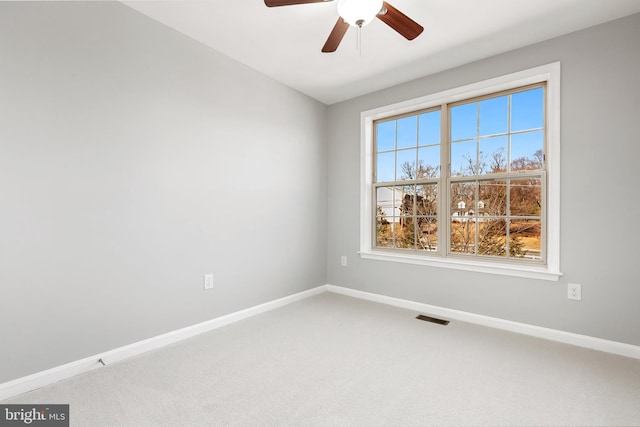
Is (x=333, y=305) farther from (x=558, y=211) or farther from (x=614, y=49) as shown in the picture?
(x=614, y=49)

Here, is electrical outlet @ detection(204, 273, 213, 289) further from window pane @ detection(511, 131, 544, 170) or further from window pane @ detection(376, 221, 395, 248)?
window pane @ detection(511, 131, 544, 170)

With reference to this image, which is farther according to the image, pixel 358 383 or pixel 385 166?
pixel 385 166

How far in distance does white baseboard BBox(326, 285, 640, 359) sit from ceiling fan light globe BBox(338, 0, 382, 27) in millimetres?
2651

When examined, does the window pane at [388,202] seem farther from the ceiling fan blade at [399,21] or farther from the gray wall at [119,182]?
the ceiling fan blade at [399,21]

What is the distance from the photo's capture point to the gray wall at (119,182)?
5.61ft

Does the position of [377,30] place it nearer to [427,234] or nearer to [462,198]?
[462,198]

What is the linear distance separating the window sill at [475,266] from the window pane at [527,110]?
1.26 meters

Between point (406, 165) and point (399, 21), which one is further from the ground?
point (399, 21)

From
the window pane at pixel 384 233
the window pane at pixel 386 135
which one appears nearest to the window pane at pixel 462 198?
the window pane at pixel 384 233

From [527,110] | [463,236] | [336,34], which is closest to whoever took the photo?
[336,34]

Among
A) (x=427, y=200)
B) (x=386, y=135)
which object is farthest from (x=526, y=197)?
(x=386, y=135)

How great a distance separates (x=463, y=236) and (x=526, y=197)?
2.15 feet

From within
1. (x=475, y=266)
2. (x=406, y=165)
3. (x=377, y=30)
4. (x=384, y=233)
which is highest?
(x=377, y=30)

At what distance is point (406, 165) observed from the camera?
11.2ft
